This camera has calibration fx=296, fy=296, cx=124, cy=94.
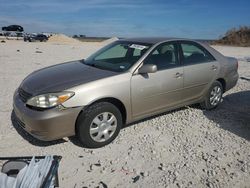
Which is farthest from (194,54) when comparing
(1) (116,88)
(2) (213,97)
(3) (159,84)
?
(1) (116,88)

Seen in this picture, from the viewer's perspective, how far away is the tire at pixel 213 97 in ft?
20.5

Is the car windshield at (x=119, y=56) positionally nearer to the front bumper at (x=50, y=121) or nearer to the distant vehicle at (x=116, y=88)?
the distant vehicle at (x=116, y=88)

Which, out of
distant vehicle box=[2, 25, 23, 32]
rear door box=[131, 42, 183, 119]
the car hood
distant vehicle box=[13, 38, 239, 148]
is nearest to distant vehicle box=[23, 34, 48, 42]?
distant vehicle box=[2, 25, 23, 32]

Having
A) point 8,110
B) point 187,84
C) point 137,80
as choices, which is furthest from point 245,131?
point 8,110

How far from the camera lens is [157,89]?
16.7 ft

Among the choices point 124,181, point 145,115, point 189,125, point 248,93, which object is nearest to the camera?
point 124,181

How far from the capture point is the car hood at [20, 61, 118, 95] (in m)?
4.32

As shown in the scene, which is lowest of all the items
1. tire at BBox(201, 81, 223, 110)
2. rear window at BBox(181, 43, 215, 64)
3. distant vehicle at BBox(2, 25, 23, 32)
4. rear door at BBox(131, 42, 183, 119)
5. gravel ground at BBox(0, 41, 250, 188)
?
gravel ground at BBox(0, 41, 250, 188)

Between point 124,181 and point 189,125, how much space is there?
2314 mm

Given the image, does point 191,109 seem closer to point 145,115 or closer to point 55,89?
point 145,115

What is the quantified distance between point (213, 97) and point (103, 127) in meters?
2.96

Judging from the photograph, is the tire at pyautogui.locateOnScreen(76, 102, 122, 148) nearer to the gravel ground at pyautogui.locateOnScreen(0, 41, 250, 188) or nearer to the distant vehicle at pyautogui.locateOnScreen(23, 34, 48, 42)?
the gravel ground at pyautogui.locateOnScreen(0, 41, 250, 188)

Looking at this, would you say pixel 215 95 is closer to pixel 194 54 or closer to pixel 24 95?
pixel 194 54

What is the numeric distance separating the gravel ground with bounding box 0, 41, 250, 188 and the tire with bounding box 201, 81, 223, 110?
26cm
